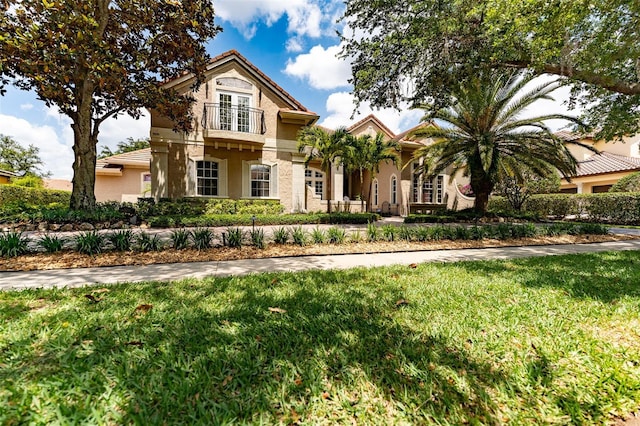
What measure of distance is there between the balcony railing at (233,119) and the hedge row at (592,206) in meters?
18.4

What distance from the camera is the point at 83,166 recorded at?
37.7 feet

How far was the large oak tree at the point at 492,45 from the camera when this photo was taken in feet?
22.5

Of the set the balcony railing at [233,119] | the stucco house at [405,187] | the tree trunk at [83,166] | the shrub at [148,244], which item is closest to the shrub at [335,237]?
the shrub at [148,244]

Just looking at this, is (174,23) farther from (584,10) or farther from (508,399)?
(508,399)

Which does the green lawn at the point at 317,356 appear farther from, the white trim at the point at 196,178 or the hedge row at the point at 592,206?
the hedge row at the point at 592,206

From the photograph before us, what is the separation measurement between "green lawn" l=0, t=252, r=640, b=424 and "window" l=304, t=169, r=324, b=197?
57.1ft

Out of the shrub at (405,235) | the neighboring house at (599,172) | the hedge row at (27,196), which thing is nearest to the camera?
the shrub at (405,235)

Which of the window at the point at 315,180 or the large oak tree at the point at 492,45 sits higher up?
the large oak tree at the point at 492,45

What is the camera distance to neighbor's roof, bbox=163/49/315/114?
15.1 meters

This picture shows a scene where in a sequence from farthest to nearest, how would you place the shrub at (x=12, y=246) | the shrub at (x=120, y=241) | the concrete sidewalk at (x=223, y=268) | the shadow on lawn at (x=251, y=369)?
the shrub at (x=120, y=241), the shrub at (x=12, y=246), the concrete sidewalk at (x=223, y=268), the shadow on lawn at (x=251, y=369)

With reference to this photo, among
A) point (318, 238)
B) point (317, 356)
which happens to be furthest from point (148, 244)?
point (317, 356)

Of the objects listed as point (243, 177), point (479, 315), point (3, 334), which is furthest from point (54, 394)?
point (243, 177)

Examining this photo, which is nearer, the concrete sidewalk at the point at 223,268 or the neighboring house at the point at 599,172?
the concrete sidewalk at the point at 223,268

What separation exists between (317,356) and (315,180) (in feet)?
63.2
